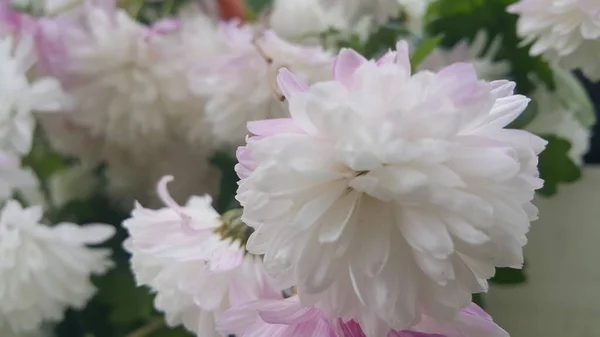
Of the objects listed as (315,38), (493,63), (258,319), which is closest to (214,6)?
(315,38)

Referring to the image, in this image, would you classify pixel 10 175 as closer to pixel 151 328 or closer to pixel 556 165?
pixel 151 328

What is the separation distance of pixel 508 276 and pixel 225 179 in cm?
24

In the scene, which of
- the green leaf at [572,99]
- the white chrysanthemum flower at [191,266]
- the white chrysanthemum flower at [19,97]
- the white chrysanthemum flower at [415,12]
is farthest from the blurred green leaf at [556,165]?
the white chrysanthemum flower at [19,97]

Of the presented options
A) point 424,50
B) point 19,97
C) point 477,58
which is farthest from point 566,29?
point 19,97

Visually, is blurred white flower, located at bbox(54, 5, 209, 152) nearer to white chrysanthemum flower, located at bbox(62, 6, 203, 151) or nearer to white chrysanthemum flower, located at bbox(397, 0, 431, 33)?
white chrysanthemum flower, located at bbox(62, 6, 203, 151)

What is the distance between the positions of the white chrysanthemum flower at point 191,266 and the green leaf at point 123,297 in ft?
0.70

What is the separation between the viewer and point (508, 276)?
0.56 meters

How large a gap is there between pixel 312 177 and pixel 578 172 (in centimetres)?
37

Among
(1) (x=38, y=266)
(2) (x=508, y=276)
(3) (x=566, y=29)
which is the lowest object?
(2) (x=508, y=276)

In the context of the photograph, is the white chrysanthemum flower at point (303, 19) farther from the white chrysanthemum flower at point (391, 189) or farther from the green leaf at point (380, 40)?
the white chrysanthemum flower at point (391, 189)

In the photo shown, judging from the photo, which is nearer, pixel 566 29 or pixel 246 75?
pixel 566 29

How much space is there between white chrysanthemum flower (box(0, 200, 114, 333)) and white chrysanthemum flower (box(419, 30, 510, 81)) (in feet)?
0.93

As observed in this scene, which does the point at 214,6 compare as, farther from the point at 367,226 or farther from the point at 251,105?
the point at 367,226

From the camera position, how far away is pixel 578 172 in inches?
21.5
